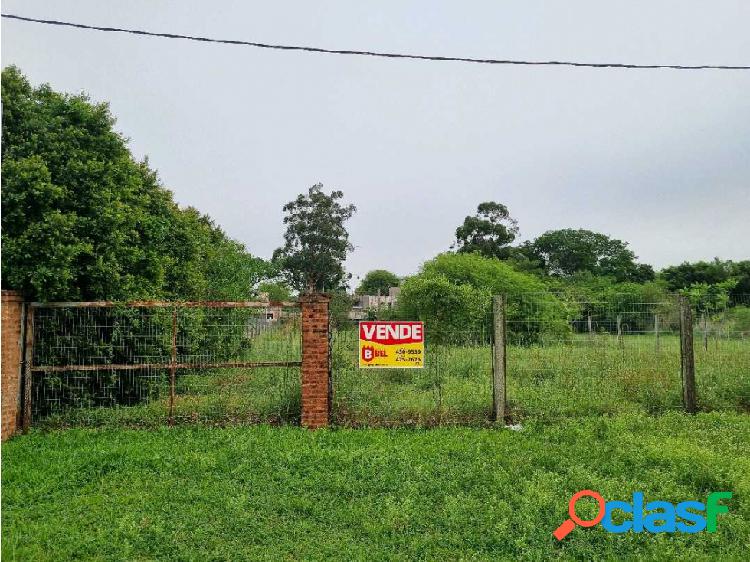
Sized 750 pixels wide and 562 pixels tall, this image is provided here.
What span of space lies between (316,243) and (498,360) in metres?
38.4

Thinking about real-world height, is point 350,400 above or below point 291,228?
below

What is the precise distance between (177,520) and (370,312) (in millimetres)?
4999

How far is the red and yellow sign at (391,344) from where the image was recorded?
7117mm

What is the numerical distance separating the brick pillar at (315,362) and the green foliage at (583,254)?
183 ft

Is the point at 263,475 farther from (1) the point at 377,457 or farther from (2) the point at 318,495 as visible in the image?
(1) the point at 377,457

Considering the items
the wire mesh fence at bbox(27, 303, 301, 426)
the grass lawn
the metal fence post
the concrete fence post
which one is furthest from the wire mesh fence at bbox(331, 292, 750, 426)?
the concrete fence post

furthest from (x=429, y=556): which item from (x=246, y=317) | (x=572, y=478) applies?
(x=246, y=317)

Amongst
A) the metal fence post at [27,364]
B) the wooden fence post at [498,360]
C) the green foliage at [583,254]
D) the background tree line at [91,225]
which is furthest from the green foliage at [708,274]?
the metal fence post at [27,364]

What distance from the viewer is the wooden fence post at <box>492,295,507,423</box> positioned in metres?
7.23

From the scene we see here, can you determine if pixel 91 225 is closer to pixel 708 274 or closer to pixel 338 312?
pixel 338 312

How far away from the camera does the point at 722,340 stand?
27.6 ft

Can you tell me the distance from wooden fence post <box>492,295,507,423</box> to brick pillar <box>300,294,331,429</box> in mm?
2162

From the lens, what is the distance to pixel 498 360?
7.32 meters

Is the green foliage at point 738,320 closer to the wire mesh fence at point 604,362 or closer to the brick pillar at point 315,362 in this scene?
the wire mesh fence at point 604,362
